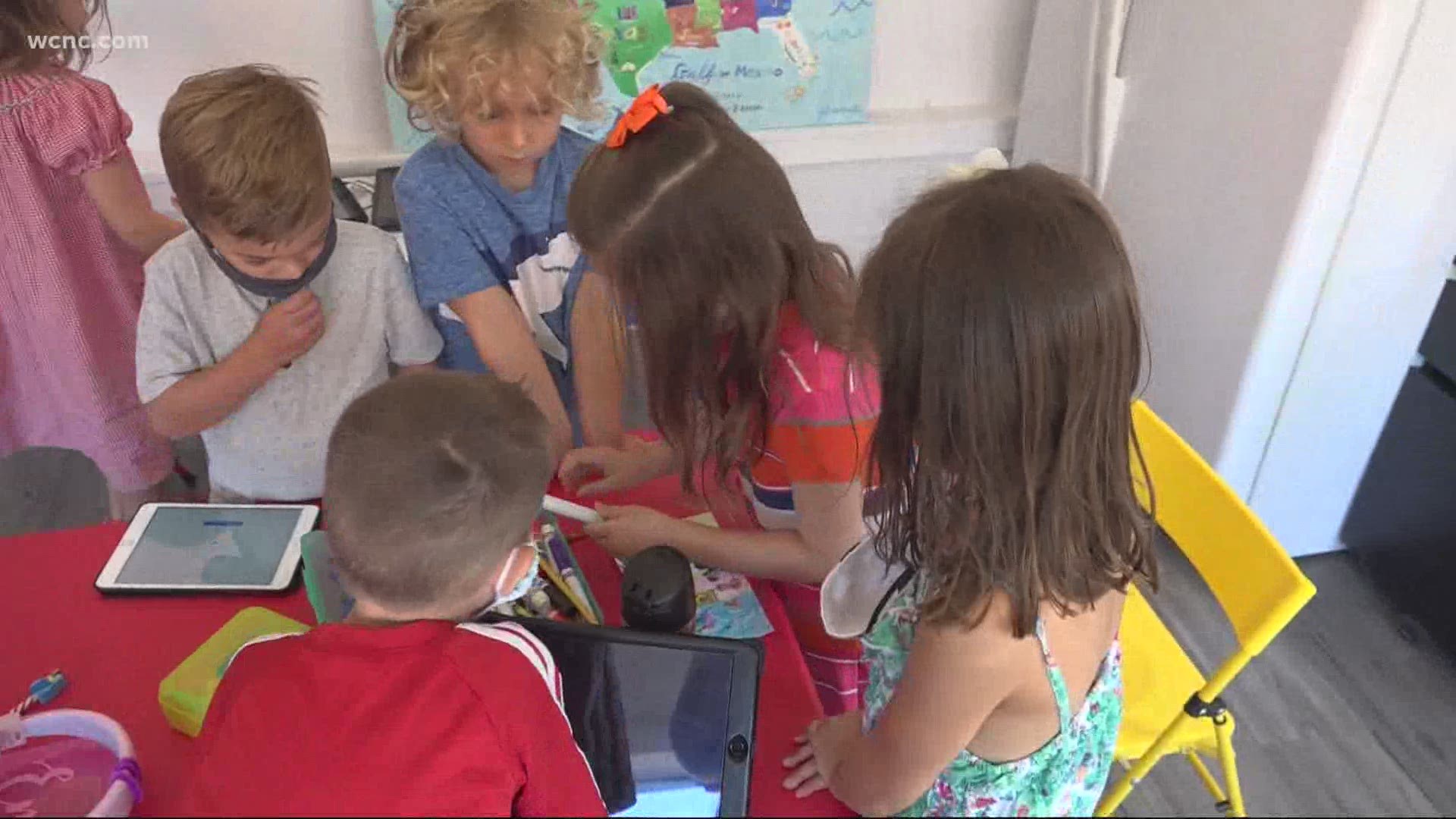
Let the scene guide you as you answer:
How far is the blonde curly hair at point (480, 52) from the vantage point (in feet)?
3.84

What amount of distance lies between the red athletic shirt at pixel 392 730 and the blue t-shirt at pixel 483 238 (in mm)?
600

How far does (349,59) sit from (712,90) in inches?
24.6

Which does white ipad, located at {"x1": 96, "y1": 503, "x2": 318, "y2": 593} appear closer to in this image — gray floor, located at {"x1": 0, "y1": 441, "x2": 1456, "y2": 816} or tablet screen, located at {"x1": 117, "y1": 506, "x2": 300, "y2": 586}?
tablet screen, located at {"x1": 117, "y1": 506, "x2": 300, "y2": 586}

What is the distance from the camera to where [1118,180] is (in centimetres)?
194

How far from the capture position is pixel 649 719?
0.76 metres

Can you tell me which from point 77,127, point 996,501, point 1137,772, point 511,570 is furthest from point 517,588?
point 77,127

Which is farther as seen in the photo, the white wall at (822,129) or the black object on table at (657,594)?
the white wall at (822,129)

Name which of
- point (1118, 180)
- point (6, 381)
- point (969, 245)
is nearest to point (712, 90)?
point (1118, 180)

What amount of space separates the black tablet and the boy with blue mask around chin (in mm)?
520

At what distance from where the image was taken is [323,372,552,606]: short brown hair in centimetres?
67

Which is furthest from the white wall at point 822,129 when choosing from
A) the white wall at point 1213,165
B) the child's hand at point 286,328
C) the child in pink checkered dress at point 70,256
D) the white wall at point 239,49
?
the child's hand at point 286,328

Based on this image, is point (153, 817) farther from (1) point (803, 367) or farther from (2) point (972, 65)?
(2) point (972, 65)

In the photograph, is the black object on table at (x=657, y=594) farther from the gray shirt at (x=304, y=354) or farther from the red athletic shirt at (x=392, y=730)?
the gray shirt at (x=304, y=354)

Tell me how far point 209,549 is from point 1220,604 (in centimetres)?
100
